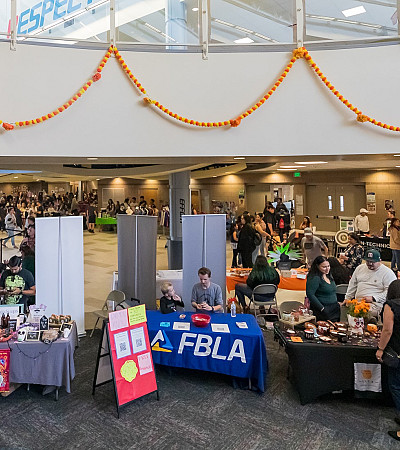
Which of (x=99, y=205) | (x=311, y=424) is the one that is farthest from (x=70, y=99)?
(x=99, y=205)

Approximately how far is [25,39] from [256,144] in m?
3.26

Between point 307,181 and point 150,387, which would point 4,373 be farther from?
point 307,181

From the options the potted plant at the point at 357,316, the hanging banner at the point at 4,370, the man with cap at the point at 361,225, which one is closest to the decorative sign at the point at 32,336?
the hanging banner at the point at 4,370

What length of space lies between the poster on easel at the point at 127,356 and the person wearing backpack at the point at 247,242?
471cm

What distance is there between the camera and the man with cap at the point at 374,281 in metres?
4.64

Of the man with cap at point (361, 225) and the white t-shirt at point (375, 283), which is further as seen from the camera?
the man with cap at point (361, 225)

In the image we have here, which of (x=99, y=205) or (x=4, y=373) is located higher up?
(x=99, y=205)

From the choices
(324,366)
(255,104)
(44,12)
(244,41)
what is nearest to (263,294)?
(324,366)

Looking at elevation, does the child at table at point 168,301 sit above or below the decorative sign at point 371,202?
below

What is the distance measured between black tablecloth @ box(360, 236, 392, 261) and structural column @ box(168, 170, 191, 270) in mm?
5601

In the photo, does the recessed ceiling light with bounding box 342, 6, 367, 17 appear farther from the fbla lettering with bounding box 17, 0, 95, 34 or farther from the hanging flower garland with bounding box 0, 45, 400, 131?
the fbla lettering with bounding box 17, 0, 95, 34

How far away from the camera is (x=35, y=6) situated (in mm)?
4828

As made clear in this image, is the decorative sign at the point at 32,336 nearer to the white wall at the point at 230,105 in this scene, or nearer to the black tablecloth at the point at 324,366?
the white wall at the point at 230,105

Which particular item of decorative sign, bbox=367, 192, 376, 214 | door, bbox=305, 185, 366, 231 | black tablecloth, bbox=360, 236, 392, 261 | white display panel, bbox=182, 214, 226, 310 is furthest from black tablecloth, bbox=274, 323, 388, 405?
door, bbox=305, 185, 366, 231
